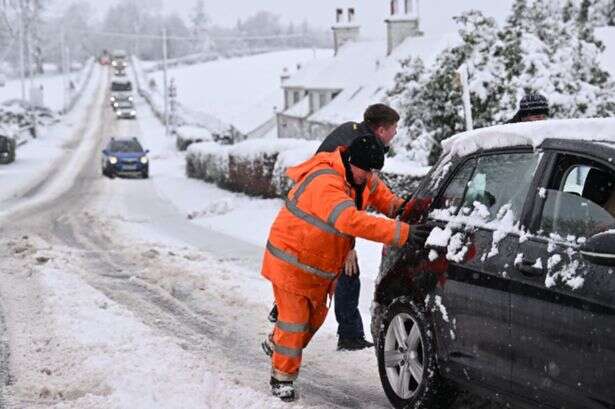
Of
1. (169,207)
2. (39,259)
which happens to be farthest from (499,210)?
(169,207)

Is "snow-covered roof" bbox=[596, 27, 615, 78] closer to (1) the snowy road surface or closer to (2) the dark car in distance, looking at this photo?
(1) the snowy road surface

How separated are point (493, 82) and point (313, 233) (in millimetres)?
14571

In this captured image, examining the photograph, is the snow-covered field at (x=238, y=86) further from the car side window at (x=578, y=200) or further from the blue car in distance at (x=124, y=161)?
the car side window at (x=578, y=200)

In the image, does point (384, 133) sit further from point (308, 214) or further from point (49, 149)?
point (49, 149)

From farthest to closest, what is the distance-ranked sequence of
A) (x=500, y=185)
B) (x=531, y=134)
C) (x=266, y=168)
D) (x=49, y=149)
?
(x=49, y=149)
(x=266, y=168)
(x=500, y=185)
(x=531, y=134)

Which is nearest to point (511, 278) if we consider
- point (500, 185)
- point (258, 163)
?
point (500, 185)

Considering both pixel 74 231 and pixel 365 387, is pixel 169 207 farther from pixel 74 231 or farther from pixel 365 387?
pixel 365 387

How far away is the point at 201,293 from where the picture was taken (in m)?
9.38

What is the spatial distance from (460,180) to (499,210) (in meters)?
0.57

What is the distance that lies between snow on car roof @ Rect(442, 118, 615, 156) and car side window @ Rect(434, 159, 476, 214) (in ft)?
0.32

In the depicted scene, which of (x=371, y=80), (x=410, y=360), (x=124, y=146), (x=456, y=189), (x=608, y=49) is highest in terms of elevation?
(x=608, y=49)

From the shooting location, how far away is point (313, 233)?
5.43 m

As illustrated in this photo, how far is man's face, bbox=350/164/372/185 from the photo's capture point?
558 cm

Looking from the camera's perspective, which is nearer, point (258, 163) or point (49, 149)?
point (258, 163)
